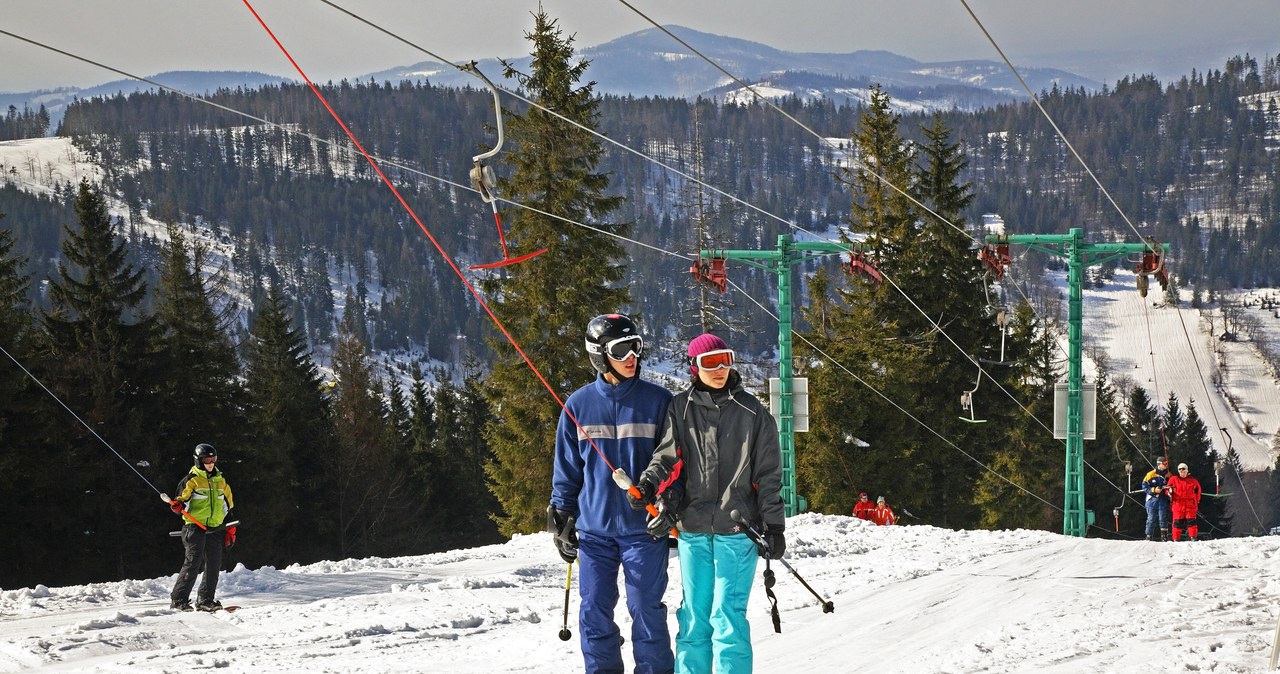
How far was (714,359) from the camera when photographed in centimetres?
632

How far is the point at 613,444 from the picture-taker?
254 inches

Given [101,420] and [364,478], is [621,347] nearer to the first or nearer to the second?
[101,420]

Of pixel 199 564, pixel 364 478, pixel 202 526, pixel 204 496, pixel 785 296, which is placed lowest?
pixel 364 478

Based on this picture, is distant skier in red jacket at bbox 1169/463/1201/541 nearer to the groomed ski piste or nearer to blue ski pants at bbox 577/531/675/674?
→ the groomed ski piste

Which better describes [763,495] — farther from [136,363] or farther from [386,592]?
[136,363]

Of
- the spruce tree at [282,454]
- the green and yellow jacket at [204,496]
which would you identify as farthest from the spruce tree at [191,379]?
the green and yellow jacket at [204,496]

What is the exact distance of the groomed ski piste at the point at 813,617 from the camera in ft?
25.9

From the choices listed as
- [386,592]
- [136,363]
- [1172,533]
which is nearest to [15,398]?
[136,363]

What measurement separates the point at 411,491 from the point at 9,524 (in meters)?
23.2

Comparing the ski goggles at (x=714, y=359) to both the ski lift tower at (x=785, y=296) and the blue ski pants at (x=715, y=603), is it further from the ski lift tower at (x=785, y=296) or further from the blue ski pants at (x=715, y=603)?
the ski lift tower at (x=785, y=296)

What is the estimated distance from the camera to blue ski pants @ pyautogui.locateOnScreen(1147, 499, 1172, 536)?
19203 millimetres

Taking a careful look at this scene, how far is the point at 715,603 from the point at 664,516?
0.60 m

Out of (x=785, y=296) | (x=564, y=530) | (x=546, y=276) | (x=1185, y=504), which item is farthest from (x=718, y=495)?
(x=546, y=276)

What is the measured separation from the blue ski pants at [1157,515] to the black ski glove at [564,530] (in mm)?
15643
